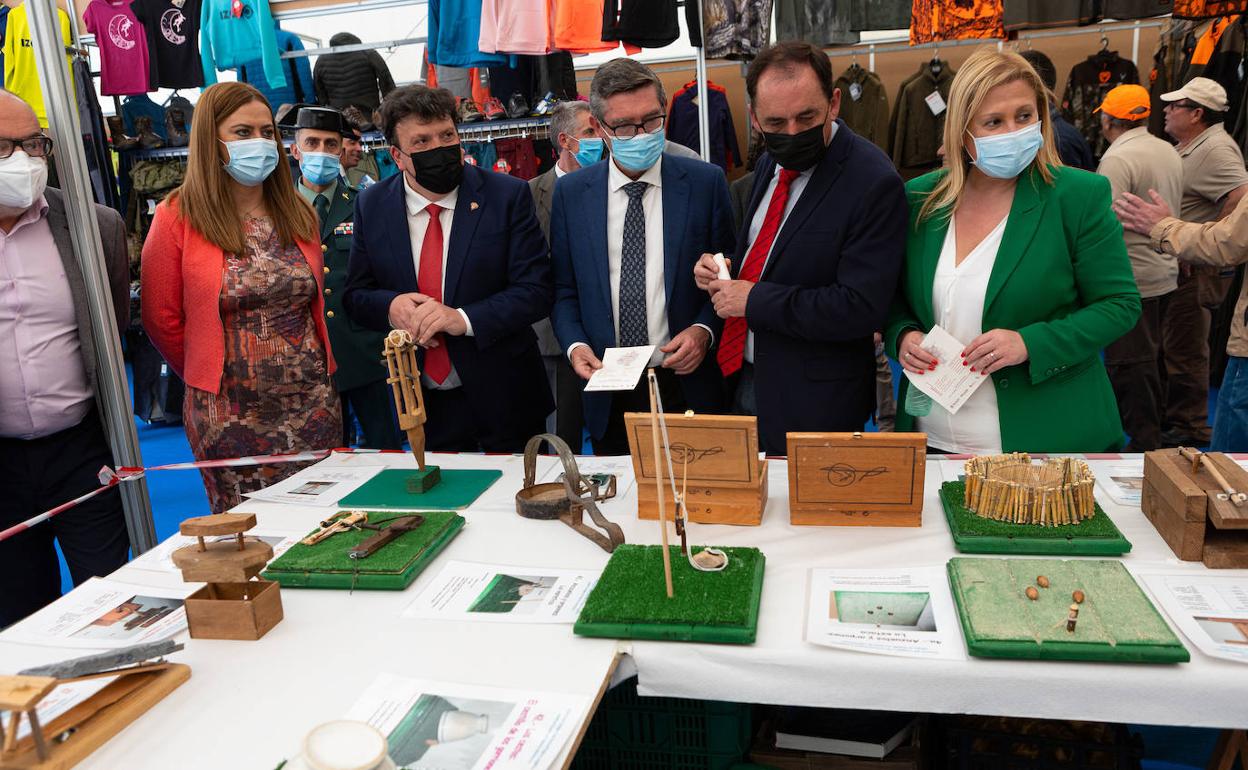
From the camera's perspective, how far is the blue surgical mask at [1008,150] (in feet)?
6.88

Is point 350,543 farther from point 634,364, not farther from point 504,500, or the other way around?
point 634,364

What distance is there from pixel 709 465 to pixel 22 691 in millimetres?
1237

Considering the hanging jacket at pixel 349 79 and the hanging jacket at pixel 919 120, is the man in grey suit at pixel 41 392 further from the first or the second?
the hanging jacket at pixel 919 120

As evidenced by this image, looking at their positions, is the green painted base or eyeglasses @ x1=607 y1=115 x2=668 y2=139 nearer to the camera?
the green painted base

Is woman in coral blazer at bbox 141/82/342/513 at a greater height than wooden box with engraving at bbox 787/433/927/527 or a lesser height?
greater

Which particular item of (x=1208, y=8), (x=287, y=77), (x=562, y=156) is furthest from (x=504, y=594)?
(x=287, y=77)

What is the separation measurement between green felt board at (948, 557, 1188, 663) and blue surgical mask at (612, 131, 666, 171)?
1563 mm

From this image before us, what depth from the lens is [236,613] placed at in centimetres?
151

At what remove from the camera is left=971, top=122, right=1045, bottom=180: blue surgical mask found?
2096 mm

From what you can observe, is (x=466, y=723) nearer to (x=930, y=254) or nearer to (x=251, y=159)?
(x=930, y=254)

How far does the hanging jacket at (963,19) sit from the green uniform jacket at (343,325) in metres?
3.69

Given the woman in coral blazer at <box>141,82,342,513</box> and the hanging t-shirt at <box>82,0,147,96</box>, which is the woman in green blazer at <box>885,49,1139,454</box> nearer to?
the woman in coral blazer at <box>141,82,342,513</box>

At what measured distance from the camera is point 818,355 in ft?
7.97

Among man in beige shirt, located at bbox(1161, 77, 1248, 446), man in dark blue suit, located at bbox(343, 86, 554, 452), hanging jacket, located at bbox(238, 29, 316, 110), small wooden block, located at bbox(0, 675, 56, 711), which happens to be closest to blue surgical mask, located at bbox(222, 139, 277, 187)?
man in dark blue suit, located at bbox(343, 86, 554, 452)
